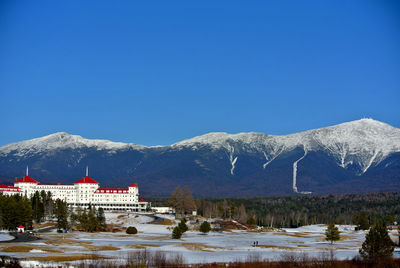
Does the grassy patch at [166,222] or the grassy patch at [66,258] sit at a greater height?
the grassy patch at [66,258]

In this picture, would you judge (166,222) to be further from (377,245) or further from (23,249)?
(377,245)

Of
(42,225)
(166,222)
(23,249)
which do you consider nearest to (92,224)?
(42,225)

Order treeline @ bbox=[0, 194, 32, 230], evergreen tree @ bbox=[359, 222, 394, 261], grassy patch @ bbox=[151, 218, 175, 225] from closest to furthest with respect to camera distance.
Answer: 1. evergreen tree @ bbox=[359, 222, 394, 261]
2. treeline @ bbox=[0, 194, 32, 230]
3. grassy patch @ bbox=[151, 218, 175, 225]

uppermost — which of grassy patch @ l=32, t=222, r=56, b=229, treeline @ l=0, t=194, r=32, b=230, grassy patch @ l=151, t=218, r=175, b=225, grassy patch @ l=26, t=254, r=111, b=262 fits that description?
treeline @ l=0, t=194, r=32, b=230

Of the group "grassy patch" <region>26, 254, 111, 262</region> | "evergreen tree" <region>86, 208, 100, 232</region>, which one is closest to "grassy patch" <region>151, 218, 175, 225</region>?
"evergreen tree" <region>86, 208, 100, 232</region>

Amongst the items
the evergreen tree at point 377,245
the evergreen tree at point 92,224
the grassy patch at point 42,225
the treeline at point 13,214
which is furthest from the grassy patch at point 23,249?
the grassy patch at point 42,225

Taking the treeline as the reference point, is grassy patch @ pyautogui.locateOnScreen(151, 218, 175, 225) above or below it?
below

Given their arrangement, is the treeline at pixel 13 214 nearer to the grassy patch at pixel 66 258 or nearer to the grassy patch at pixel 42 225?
the grassy patch at pixel 42 225

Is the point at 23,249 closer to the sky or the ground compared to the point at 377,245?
closer to the ground

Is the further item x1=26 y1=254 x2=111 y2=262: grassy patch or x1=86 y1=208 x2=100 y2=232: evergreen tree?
x1=86 y1=208 x2=100 y2=232: evergreen tree

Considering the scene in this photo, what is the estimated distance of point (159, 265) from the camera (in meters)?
69.1

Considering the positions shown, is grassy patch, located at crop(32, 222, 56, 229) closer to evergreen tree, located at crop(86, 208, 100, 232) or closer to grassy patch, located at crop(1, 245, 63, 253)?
evergreen tree, located at crop(86, 208, 100, 232)

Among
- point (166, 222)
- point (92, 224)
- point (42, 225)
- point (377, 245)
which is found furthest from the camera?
point (166, 222)

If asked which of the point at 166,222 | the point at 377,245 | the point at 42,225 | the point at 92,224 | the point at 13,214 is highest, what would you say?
the point at 13,214
